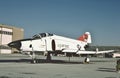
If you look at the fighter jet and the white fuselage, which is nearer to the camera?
the fighter jet

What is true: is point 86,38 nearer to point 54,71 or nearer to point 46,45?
point 46,45

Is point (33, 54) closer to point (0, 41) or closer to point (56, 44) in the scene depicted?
point (56, 44)

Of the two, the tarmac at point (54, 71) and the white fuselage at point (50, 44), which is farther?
the white fuselage at point (50, 44)

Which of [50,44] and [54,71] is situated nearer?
[54,71]

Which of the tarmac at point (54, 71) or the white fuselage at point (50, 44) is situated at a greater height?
the white fuselage at point (50, 44)

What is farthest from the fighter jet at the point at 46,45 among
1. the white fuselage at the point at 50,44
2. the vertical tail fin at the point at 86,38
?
the vertical tail fin at the point at 86,38

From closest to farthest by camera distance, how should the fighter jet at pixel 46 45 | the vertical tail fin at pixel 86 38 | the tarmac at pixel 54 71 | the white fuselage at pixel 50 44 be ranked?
the tarmac at pixel 54 71 < the fighter jet at pixel 46 45 < the white fuselage at pixel 50 44 < the vertical tail fin at pixel 86 38

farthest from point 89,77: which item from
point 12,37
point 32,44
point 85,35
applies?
point 12,37

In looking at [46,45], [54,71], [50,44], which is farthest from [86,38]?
[54,71]

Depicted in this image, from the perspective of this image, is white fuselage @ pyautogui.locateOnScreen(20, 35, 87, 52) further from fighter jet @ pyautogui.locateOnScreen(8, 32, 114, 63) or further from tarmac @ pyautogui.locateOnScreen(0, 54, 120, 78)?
tarmac @ pyautogui.locateOnScreen(0, 54, 120, 78)

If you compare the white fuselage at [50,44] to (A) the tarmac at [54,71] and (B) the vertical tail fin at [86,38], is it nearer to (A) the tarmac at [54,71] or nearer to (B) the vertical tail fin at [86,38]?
(A) the tarmac at [54,71]

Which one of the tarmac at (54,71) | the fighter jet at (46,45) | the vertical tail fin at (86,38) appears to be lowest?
the tarmac at (54,71)

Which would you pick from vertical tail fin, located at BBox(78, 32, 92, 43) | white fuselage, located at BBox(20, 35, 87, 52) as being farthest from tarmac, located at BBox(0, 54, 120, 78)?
vertical tail fin, located at BBox(78, 32, 92, 43)

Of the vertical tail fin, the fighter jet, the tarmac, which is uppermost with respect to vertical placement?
the vertical tail fin
